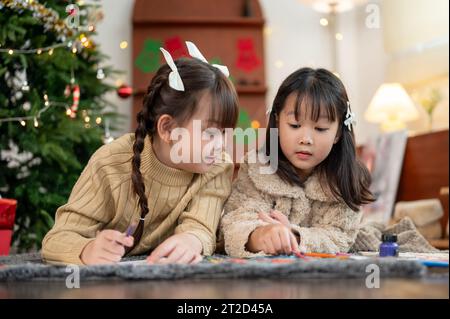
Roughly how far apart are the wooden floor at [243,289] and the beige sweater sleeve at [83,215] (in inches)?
13.6

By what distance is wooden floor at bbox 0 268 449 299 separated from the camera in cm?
62

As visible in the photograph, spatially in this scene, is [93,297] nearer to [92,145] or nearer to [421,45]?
[92,145]

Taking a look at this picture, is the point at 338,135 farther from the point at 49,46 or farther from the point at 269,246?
the point at 49,46

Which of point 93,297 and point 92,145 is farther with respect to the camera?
point 92,145

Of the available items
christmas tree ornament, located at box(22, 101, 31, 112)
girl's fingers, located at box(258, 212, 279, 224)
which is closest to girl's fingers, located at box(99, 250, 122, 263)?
girl's fingers, located at box(258, 212, 279, 224)

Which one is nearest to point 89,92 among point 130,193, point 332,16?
point 130,193

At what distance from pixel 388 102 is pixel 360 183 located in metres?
2.43

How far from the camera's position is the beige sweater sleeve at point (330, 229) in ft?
3.97

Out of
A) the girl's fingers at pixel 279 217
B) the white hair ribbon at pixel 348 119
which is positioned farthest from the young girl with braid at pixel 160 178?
the white hair ribbon at pixel 348 119

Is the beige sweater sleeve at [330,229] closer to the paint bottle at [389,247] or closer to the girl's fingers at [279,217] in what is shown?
the girl's fingers at [279,217]

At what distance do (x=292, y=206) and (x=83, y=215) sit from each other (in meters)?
0.43

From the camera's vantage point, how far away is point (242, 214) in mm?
1292

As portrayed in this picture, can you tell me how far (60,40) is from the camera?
2.43m
